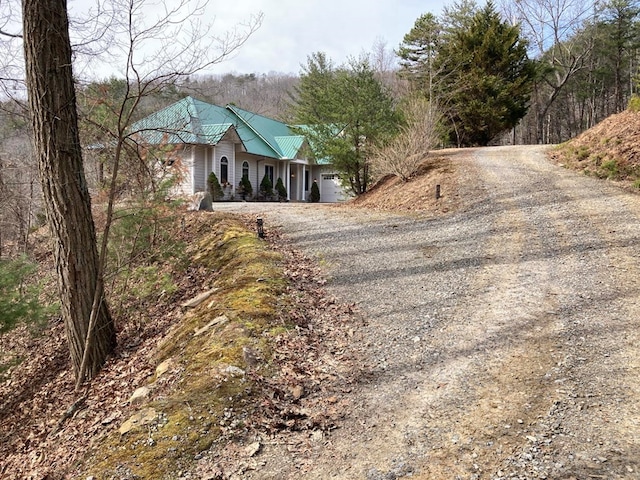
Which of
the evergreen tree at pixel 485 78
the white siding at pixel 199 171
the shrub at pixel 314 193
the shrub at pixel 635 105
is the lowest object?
the shrub at pixel 314 193

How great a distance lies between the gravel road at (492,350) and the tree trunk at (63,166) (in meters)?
3.09

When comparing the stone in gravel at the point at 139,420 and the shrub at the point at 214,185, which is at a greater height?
the shrub at the point at 214,185

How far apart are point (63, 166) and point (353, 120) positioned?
1113cm

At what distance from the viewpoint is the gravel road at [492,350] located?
2490 mm

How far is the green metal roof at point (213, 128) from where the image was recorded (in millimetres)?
5125

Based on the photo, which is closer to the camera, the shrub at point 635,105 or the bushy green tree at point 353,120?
the shrub at point 635,105

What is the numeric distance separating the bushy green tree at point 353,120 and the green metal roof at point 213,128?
124 inches

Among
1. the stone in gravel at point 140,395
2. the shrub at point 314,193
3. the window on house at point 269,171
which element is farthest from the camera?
the shrub at point 314,193

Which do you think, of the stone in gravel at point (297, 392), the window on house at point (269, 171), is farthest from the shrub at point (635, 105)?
the window on house at point (269, 171)

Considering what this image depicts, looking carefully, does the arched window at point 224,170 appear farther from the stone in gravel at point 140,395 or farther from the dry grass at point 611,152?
the stone in gravel at point 140,395

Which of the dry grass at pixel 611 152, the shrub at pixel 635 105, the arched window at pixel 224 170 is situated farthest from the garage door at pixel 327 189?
the shrub at pixel 635 105

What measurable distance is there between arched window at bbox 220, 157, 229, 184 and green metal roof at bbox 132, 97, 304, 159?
1.43 meters

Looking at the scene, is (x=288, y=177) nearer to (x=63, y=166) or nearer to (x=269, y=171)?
(x=269, y=171)

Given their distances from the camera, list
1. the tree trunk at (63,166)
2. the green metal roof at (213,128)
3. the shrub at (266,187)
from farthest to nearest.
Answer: the shrub at (266,187)
the green metal roof at (213,128)
the tree trunk at (63,166)
